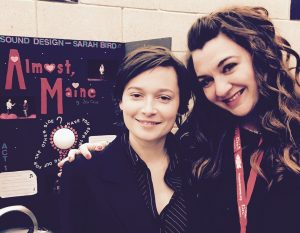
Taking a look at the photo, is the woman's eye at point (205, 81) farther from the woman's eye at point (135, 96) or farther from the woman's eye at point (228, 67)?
the woman's eye at point (135, 96)

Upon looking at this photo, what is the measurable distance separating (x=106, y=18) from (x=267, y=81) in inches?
45.1

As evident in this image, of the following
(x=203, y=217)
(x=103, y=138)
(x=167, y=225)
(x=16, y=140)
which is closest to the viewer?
(x=167, y=225)

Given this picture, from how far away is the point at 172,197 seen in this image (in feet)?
4.26

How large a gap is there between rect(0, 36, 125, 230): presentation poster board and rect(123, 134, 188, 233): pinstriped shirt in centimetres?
31

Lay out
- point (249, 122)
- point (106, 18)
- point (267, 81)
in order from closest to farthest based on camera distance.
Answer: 1. point (267, 81)
2. point (249, 122)
3. point (106, 18)

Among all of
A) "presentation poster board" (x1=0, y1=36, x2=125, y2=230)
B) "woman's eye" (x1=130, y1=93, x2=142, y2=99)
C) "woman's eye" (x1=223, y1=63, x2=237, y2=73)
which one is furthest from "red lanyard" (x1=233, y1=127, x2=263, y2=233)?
"presentation poster board" (x1=0, y1=36, x2=125, y2=230)

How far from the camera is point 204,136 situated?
154 centimetres

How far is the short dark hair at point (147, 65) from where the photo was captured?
4.10 ft

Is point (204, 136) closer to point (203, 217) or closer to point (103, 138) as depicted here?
point (203, 217)

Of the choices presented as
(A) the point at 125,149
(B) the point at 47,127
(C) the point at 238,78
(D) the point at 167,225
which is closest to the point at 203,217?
(D) the point at 167,225

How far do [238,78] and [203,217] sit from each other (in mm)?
556

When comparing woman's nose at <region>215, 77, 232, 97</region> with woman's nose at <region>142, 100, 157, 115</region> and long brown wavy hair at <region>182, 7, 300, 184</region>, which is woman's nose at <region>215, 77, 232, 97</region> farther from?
woman's nose at <region>142, 100, 157, 115</region>

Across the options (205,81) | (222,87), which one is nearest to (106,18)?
(205,81)

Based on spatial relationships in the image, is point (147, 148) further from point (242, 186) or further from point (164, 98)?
point (242, 186)
